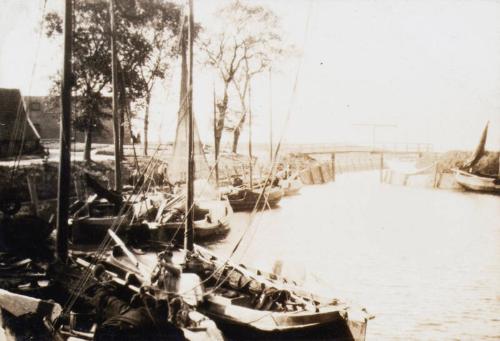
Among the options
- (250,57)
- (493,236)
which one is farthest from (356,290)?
(250,57)

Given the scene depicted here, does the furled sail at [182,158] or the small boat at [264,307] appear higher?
the furled sail at [182,158]

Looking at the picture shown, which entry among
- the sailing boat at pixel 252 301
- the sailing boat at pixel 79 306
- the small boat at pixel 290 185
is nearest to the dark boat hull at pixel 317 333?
the sailing boat at pixel 252 301

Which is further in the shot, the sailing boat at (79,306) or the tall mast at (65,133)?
the tall mast at (65,133)

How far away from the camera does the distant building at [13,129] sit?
27.0 meters

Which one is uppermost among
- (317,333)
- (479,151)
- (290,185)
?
(479,151)

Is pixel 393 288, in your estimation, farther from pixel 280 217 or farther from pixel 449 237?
pixel 280 217

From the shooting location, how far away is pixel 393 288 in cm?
1348

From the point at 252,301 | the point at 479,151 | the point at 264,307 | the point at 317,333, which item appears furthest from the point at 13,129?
the point at 479,151

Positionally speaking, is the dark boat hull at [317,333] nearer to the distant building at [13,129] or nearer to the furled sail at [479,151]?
the distant building at [13,129]

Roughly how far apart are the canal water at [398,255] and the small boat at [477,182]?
0.93 meters

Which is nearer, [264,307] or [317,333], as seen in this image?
[317,333]

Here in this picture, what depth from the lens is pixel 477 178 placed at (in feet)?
112

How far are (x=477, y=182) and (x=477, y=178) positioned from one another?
0.36m

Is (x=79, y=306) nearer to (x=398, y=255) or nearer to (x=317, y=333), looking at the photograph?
(x=317, y=333)
